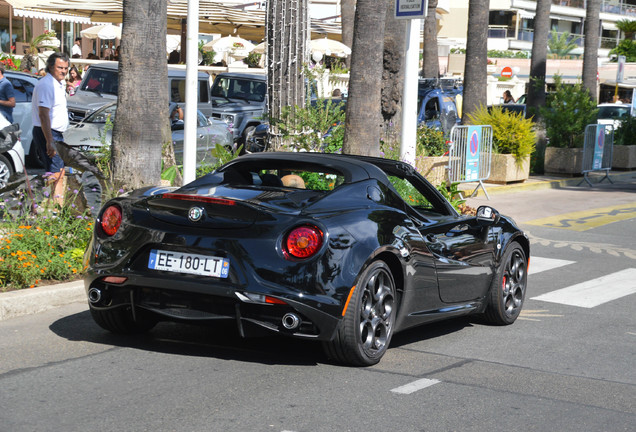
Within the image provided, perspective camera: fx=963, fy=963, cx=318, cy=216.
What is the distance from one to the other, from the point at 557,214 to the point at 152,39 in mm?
9000

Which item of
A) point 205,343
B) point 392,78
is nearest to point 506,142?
point 392,78

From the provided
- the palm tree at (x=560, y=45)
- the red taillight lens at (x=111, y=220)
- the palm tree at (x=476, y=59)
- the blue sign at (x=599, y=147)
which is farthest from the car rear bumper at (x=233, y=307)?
the palm tree at (x=560, y=45)

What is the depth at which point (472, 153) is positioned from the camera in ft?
57.6

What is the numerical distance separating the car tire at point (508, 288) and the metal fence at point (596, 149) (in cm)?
1460

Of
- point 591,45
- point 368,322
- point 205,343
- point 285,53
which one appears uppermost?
point 591,45

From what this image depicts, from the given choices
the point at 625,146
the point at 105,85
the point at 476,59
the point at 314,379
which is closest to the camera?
the point at 314,379

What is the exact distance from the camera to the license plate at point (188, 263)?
5695mm

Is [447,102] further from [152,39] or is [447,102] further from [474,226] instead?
[474,226]

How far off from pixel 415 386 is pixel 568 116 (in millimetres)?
17348

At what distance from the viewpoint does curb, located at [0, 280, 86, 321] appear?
23.7 feet

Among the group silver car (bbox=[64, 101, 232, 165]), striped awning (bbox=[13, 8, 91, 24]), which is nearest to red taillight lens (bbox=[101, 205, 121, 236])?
silver car (bbox=[64, 101, 232, 165])

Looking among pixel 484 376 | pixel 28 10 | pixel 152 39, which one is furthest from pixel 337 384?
pixel 28 10

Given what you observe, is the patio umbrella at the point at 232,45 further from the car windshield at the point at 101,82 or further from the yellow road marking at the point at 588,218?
the yellow road marking at the point at 588,218

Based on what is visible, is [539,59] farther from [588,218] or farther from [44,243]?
[44,243]
